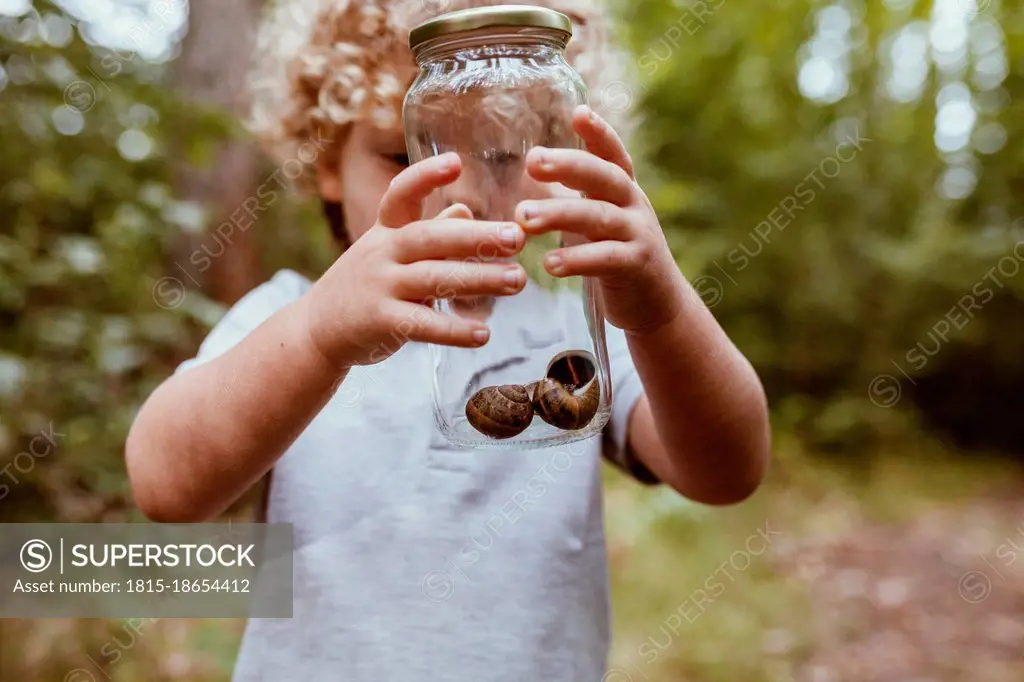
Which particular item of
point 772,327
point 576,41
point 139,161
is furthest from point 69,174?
point 772,327

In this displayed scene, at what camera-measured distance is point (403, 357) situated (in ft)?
4.04

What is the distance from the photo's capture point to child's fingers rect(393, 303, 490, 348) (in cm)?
67

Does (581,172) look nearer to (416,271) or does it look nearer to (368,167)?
(416,271)

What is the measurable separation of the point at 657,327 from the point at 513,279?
0.64 ft

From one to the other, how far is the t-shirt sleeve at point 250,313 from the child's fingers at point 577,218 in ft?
1.75

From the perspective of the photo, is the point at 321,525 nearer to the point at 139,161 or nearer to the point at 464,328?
the point at 464,328

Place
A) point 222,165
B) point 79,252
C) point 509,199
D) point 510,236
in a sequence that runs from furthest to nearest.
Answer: point 222,165, point 79,252, point 509,199, point 510,236

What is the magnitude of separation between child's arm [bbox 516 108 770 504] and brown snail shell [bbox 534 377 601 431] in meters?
0.09

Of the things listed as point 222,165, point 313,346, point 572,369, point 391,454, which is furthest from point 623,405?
point 222,165

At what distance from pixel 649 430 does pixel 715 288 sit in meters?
4.38

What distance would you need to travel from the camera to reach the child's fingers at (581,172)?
654 mm

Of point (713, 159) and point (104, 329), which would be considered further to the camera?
point (713, 159)

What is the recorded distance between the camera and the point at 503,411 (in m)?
0.72

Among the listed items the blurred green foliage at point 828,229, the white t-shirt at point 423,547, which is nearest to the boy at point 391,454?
the white t-shirt at point 423,547
